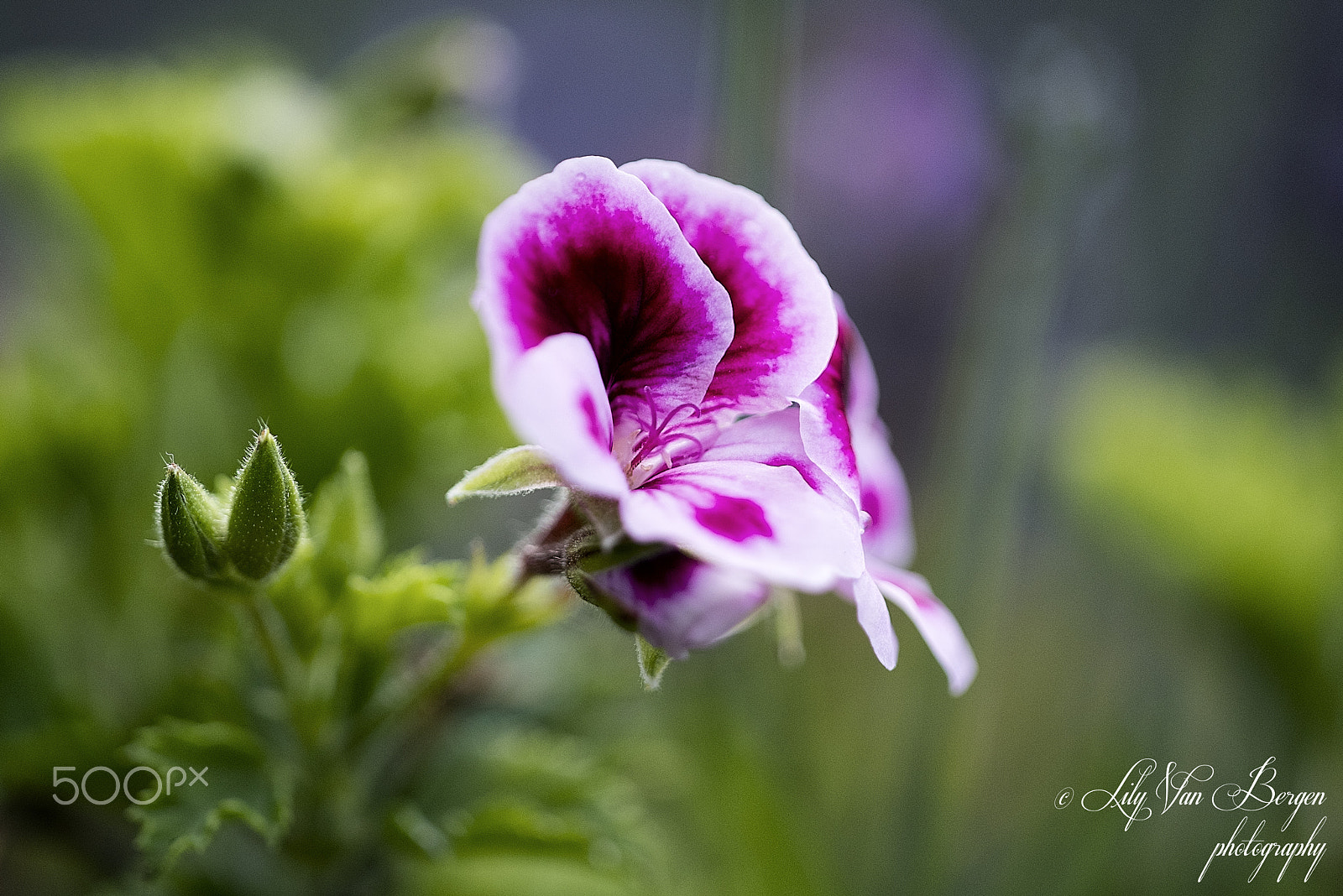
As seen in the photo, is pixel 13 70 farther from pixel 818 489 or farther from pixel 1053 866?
pixel 1053 866

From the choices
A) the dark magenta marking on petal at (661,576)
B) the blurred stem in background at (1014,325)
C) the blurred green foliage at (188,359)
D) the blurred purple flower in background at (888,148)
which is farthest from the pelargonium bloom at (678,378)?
the blurred purple flower in background at (888,148)

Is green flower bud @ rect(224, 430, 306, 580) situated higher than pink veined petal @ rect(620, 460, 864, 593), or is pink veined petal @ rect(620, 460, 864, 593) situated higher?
pink veined petal @ rect(620, 460, 864, 593)

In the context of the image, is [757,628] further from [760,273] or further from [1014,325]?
[760,273]

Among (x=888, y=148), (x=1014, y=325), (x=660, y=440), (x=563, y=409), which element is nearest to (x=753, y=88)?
(x=1014, y=325)

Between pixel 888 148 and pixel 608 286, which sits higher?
pixel 608 286

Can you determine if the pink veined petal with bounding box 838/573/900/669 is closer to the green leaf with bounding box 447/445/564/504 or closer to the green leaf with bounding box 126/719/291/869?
the green leaf with bounding box 447/445/564/504

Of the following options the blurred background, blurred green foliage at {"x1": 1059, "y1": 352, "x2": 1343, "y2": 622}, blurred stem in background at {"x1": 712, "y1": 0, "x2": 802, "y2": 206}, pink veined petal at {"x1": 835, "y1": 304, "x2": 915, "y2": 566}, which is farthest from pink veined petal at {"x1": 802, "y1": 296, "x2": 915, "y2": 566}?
blurred green foliage at {"x1": 1059, "y1": 352, "x2": 1343, "y2": 622}
